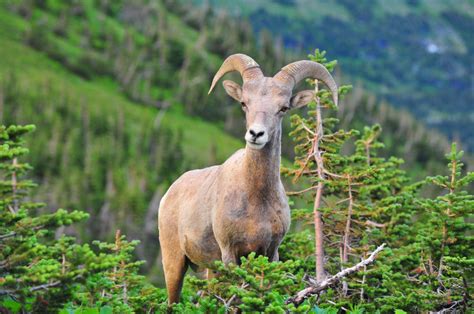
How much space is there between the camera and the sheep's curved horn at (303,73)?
10977mm

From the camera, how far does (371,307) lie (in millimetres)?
10594

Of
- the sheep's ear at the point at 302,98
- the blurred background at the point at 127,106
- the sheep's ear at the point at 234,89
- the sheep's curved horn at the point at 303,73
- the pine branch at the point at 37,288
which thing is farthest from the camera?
the blurred background at the point at 127,106

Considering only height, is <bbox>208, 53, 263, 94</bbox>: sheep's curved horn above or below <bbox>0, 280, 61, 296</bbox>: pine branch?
above

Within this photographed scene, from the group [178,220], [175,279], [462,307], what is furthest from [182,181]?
[462,307]

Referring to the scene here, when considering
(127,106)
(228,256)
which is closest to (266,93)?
(228,256)

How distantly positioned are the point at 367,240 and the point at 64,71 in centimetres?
13751

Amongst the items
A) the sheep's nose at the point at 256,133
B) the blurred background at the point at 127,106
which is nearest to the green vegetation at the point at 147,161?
the blurred background at the point at 127,106

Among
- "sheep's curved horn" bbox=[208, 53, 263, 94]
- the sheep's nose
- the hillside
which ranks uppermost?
"sheep's curved horn" bbox=[208, 53, 263, 94]

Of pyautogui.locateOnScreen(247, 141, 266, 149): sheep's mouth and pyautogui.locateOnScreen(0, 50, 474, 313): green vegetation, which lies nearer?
pyautogui.locateOnScreen(0, 50, 474, 313): green vegetation

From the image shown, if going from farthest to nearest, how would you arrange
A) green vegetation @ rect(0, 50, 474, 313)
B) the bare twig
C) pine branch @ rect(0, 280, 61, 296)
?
the bare twig, green vegetation @ rect(0, 50, 474, 313), pine branch @ rect(0, 280, 61, 296)

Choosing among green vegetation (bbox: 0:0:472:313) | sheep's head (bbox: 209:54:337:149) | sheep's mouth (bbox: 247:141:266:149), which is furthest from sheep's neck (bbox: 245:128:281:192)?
green vegetation (bbox: 0:0:472:313)

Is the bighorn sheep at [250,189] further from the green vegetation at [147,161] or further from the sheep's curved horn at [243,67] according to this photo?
the green vegetation at [147,161]

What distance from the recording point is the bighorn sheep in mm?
10086

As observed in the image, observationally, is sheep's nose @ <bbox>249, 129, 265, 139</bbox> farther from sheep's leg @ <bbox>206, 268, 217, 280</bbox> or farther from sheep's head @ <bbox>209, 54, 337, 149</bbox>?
sheep's leg @ <bbox>206, 268, 217, 280</bbox>
